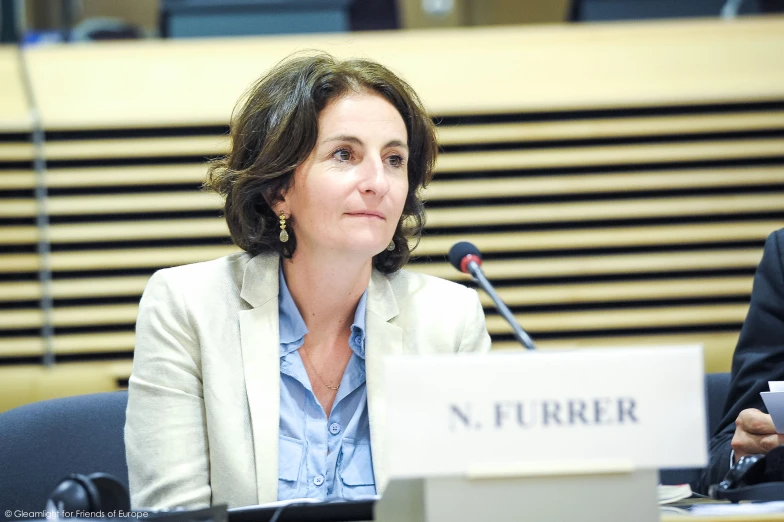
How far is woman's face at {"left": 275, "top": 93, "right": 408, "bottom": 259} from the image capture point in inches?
85.4

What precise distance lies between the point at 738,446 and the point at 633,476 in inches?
36.2

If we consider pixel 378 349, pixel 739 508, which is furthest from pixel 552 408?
pixel 378 349

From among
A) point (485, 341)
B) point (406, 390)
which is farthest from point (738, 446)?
point (406, 390)

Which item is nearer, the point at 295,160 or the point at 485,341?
the point at 295,160

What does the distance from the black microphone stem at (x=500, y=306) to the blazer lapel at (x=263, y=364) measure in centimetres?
51

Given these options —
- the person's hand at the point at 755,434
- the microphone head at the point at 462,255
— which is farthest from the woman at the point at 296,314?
the person's hand at the point at 755,434

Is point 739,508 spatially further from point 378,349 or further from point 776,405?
→ point 378,349

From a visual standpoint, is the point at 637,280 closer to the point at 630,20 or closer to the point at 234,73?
the point at 630,20

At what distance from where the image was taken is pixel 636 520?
4.25 ft

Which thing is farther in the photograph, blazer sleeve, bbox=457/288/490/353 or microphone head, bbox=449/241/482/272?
Answer: blazer sleeve, bbox=457/288/490/353

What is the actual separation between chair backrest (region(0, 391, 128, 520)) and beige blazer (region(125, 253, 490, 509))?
0.21 meters

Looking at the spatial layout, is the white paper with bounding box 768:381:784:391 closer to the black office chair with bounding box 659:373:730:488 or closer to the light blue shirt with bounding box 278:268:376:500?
the black office chair with bounding box 659:373:730:488

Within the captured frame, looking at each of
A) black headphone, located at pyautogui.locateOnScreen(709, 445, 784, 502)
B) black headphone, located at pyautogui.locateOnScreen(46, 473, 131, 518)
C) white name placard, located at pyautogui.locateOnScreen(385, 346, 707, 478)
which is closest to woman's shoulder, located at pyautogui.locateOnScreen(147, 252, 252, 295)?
black headphone, located at pyautogui.locateOnScreen(46, 473, 131, 518)

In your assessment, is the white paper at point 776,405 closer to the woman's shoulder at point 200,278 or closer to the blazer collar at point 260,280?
the blazer collar at point 260,280
